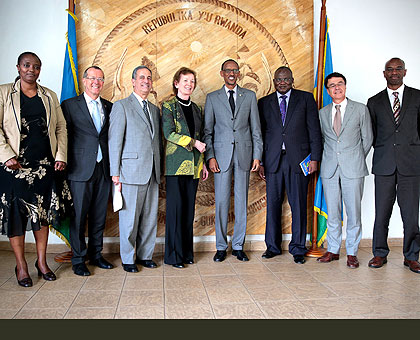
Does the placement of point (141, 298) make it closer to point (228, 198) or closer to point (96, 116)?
point (228, 198)

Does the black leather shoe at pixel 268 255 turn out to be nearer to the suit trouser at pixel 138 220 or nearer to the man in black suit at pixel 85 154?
the suit trouser at pixel 138 220

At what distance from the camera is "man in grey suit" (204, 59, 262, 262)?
398 centimetres

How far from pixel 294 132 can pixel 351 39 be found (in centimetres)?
153

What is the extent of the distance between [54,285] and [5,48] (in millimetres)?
2700

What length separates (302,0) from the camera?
14.7 feet

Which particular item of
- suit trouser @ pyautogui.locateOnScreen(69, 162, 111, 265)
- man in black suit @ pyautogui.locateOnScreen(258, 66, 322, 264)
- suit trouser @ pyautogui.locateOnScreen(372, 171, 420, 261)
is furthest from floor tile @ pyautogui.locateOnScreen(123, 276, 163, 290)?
suit trouser @ pyautogui.locateOnScreen(372, 171, 420, 261)

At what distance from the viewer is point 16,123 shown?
313 cm

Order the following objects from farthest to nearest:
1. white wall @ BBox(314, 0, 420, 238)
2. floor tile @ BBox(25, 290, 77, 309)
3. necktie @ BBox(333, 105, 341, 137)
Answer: white wall @ BBox(314, 0, 420, 238)
necktie @ BBox(333, 105, 341, 137)
floor tile @ BBox(25, 290, 77, 309)

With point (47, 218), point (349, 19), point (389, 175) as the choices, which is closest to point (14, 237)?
point (47, 218)

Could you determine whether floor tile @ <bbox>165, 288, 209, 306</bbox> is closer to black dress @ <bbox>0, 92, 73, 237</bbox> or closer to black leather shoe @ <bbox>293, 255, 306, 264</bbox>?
black dress @ <bbox>0, 92, 73, 237</bbox>

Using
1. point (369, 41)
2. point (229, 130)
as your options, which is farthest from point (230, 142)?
point (369, 41)

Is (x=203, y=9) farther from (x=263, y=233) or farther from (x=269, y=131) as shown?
(x=263, y=233)

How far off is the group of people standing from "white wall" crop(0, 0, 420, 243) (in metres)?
0.83

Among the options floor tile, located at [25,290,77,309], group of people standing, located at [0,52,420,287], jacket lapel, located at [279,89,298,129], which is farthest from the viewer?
jacket lapel, located at [279,89,298,129]
